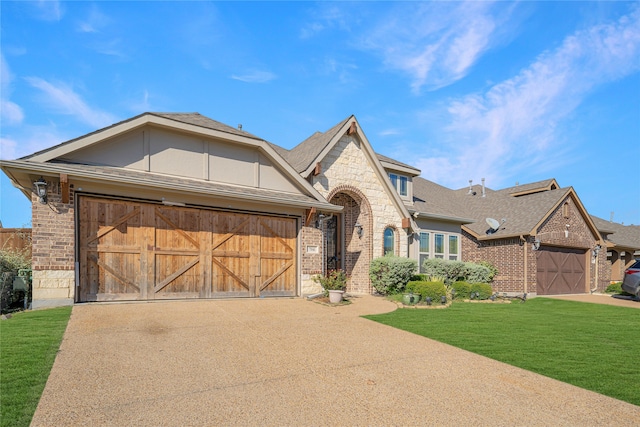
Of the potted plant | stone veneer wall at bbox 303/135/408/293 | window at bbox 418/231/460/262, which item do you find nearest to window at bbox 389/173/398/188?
stone veneer wall at bbox 303/135/408/293

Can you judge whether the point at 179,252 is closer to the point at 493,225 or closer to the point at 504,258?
the point at 493,225

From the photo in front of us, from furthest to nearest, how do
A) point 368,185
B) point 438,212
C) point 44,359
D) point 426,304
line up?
point 438,212, point 368,185, point 426,304, point 44,359

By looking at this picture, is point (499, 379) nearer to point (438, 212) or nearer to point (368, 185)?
point (368, 185)

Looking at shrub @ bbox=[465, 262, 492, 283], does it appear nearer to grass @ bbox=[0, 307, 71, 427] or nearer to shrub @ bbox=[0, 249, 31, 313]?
grass @ bbox=[0, 307, 71, 427]

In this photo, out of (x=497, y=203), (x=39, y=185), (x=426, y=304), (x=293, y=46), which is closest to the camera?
(x=39, y=185)

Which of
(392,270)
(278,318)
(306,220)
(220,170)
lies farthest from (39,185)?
(392,270)

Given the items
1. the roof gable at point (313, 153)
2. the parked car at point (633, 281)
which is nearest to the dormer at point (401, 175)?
the roof gable at point (313, 153)

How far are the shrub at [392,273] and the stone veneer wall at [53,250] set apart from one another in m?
10.3

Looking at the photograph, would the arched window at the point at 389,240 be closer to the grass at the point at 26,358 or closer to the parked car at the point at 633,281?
the parked car at the point at 633,281

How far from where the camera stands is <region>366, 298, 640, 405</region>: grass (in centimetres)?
557

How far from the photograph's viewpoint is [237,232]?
38.0 ft

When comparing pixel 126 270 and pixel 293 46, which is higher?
pixel 293 46

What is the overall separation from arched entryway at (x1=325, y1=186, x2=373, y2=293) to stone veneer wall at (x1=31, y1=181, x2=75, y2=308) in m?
9.56

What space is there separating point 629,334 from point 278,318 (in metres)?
8.25
